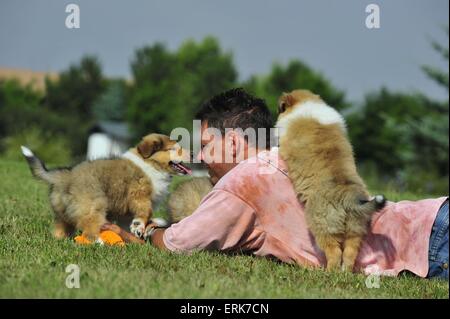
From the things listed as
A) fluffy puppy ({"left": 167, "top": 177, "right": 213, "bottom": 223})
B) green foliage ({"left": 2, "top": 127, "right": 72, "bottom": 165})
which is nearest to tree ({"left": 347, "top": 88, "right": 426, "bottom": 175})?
green foliage ({"left": 2, "top": 127, "right": 72, "bottom": 165})

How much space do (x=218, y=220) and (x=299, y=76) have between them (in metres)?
40.7

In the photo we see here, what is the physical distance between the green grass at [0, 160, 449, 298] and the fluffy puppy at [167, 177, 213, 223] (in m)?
0.90

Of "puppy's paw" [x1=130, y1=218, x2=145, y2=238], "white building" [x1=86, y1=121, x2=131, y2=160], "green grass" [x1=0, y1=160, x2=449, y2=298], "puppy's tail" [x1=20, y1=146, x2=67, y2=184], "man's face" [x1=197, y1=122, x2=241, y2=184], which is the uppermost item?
"man's face" [x1=197, y1=122, x2=241, y2=184]

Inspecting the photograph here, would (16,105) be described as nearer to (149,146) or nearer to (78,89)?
(78,89)

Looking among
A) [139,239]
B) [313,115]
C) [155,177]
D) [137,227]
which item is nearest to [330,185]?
[313,115]

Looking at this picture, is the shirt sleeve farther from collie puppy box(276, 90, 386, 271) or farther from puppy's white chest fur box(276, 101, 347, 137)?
puppy's white chest fur box(276, 101, 347, 137)

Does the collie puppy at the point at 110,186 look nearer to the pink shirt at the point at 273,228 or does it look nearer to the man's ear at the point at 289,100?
the pink shirt at the point at 273,228

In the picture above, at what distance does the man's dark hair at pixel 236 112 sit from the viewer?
5.16 meters

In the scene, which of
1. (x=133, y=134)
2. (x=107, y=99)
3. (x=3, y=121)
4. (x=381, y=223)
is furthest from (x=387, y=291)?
(x=107, y=99)

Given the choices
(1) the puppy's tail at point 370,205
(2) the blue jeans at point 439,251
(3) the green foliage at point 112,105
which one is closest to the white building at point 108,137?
(3) the green foliage at point 112,105

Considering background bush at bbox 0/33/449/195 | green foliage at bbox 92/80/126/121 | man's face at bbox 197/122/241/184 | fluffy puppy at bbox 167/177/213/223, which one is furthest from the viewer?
green foliage at bbox 92/80/126/121

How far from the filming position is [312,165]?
4.57m

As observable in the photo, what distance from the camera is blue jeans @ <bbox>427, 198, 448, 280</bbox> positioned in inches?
184
